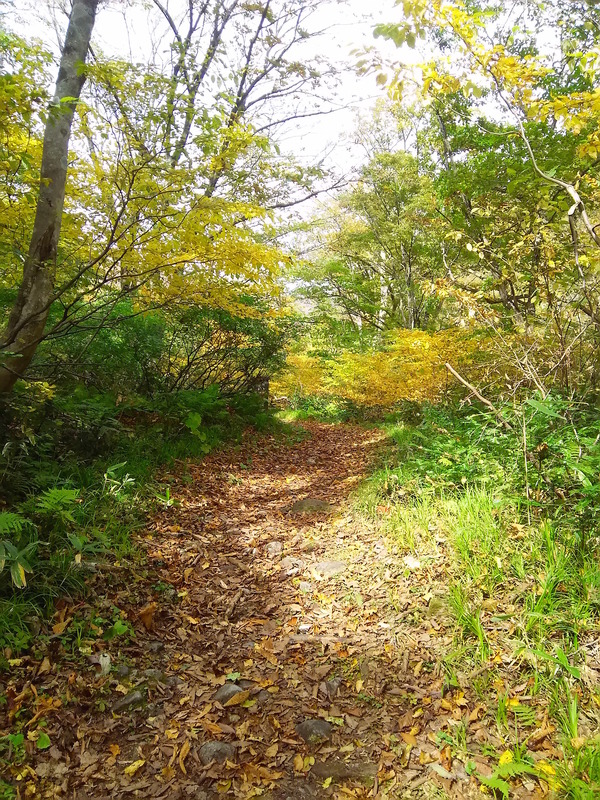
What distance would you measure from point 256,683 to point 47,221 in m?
3.96

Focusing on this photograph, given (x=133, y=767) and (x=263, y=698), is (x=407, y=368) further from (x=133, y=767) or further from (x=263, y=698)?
(x=133, y=767)

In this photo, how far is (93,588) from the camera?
3180 mm

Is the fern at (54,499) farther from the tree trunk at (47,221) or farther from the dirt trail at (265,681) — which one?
the tree trunk at (47,221)

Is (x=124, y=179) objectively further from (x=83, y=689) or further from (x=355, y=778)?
(x=355, y=778)

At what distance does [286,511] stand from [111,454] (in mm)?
2221

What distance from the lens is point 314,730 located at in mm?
2453

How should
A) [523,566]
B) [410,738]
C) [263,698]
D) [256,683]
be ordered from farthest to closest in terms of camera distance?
[523,566]
[256,683]
[263,698]
[410,738]

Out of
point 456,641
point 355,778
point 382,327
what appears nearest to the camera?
point 355,778

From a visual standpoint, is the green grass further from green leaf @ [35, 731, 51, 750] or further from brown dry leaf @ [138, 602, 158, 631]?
green leaf @ [35, 731, 51, 750]

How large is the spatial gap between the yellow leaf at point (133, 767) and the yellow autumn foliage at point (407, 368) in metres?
6.02

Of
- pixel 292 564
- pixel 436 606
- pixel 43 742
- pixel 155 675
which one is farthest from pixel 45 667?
pixel 436 606

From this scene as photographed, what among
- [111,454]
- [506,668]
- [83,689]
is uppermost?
[111,454]

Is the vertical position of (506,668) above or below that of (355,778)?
above

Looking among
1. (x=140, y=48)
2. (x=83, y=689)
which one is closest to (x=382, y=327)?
(x=140, y=48)
